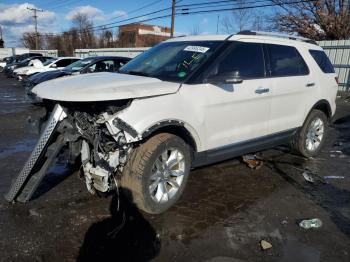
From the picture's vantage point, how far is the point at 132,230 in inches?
143

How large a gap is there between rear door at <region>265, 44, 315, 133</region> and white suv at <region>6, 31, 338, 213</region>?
0.02 meters

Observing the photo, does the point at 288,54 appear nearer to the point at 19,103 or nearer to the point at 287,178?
the point at 287,178

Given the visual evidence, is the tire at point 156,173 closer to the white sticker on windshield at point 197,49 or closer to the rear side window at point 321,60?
the white sticker on windshield at point 197,49

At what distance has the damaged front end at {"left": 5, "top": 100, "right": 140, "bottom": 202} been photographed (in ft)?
12.0

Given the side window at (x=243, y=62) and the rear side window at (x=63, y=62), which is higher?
the side window at (x=243, y=62)

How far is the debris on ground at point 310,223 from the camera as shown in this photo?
12.5ft

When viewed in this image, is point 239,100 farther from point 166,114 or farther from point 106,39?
point 106,39

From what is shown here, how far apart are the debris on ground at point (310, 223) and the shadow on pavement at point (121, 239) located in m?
1.63

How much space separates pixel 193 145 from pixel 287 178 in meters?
1.94

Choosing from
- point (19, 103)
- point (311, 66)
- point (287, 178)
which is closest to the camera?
point (287, 178)

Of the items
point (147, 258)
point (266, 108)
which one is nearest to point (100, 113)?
point (147, 258)

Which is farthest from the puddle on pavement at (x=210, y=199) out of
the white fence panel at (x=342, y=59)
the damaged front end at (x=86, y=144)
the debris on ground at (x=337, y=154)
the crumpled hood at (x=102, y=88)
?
the white fence panel at (x=342, y=59)

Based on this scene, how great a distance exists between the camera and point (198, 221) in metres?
3.88

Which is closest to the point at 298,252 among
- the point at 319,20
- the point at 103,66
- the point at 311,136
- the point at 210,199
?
the point at 210,199
